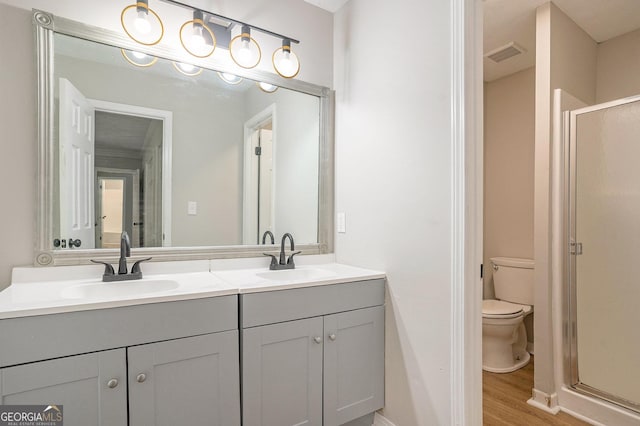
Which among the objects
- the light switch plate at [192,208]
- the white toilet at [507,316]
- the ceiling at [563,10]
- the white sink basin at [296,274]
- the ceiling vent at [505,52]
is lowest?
the white toilet at [507,316]

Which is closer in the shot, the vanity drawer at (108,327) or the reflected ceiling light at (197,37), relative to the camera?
the vanity drawer at (108,327)

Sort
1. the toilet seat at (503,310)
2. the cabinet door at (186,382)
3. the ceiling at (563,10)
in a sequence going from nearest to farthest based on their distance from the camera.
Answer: the cabinet door at (186,382) < the ceiling at (563,10) < the toilet seat at (503,310)

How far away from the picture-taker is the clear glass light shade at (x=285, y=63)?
1.87 meters

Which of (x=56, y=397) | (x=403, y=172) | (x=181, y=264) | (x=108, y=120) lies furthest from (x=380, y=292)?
(x=108, y=120)

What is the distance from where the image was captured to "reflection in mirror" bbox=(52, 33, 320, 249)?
1.49m

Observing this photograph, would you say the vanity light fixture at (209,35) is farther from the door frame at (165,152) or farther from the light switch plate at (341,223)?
the light switch plate at (341,223)

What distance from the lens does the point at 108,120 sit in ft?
5.16

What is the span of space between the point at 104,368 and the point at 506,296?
3005mm

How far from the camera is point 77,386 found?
3.47ft

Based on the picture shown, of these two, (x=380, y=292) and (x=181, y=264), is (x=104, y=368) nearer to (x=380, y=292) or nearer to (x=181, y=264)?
(x=181, y=264)

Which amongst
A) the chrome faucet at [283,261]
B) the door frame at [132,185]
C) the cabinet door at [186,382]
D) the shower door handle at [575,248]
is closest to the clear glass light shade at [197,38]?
the door frame at [132,185]

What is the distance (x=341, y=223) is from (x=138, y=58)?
4.60 ft

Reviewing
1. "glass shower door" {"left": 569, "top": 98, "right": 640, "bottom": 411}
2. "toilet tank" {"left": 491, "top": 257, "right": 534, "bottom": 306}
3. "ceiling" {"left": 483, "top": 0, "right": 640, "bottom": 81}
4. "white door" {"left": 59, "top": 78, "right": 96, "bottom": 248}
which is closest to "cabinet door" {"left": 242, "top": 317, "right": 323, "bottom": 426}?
"white door" {"left": 59, "top": 78, "right": 96, "bottom": 248}

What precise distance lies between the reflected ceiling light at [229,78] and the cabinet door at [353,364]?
139 cm
